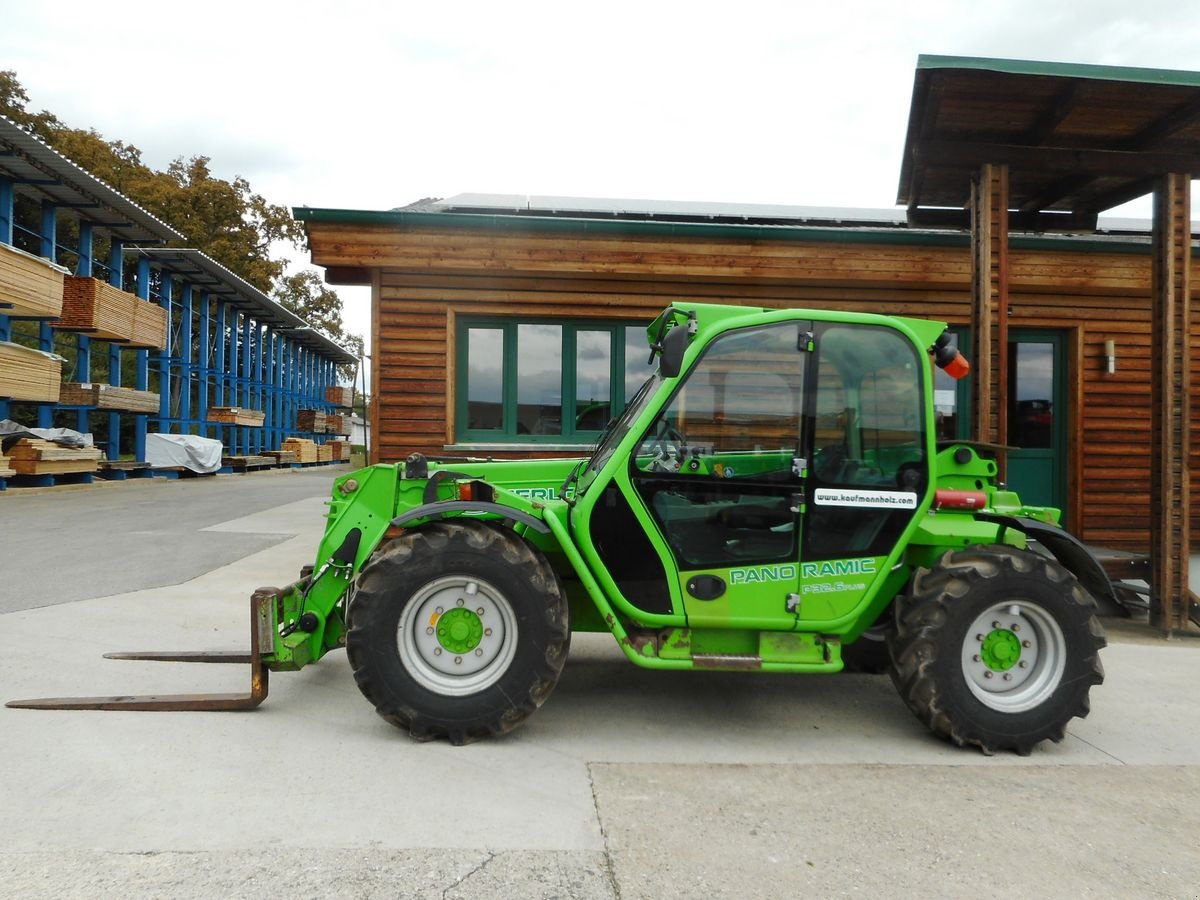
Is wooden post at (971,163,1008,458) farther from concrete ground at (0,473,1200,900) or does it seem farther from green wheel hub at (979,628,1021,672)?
green wheel hub at (979,628,1021,672)

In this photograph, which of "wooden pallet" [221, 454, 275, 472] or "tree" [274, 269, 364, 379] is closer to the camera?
"wooden pallet" [221, 454, 275, 472]

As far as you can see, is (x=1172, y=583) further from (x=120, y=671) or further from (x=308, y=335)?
(x=308, y=335)

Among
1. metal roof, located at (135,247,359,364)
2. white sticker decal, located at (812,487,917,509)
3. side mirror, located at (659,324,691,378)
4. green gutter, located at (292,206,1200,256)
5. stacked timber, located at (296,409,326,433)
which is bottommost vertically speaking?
white sticker decal, located at (812,487,917,509)

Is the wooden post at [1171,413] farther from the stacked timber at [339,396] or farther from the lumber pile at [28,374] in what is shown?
the stacked timber at [339,396]

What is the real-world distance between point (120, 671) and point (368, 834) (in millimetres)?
2852

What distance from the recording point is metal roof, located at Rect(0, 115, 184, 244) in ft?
53.2

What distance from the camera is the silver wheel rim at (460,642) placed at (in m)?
3.87

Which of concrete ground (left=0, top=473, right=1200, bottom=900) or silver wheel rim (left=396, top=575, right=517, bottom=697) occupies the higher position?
silver wheel rim (left=396, top=575, right=517, bottom=697)

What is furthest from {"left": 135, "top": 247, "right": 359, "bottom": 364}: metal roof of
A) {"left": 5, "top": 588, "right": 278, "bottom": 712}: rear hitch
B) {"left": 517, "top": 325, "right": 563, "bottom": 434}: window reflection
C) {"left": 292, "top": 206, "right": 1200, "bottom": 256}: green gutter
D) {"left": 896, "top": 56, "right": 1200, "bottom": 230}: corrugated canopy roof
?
{"left": 896, "top": 56, "right": 1200, "bottom": 230}: corrugated canopy roof

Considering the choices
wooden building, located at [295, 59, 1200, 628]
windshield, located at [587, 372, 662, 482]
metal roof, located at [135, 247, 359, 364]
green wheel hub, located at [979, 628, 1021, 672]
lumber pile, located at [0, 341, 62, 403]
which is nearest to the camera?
green wheel hub, located at [979, 628, 1021, 672]

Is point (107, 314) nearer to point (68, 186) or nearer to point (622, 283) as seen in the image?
point (68, 186)

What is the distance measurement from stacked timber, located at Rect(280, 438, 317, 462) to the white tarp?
1171cm

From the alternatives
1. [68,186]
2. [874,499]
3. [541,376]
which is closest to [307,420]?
[68,186]

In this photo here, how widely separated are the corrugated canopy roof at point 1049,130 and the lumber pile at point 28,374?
16.1 metres
